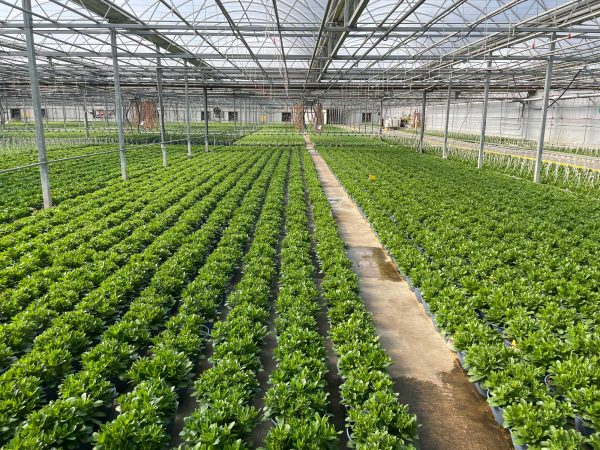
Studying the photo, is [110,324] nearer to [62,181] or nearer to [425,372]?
[425,372]

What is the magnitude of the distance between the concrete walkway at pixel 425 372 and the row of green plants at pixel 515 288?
25 centimetres

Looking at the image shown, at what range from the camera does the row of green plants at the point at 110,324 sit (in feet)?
13.6

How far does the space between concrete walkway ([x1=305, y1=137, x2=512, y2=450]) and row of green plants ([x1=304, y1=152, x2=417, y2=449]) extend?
1.12 ft

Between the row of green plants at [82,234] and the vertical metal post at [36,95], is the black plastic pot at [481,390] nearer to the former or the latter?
the row of green plants at [82,234]

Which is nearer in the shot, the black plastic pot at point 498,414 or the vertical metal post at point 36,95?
the black plastic pot at point 498,414

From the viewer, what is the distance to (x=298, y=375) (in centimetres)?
453

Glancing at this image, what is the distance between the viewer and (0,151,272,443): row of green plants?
4.15m

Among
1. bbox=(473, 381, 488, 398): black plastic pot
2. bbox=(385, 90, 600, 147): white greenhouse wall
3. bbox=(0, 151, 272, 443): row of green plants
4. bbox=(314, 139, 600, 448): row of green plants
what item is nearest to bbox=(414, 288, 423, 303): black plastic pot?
bbox=(314, 139, 600, 448): row of green plants

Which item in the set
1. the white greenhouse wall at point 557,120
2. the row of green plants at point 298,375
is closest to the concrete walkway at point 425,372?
the row of green plants at point 298,375

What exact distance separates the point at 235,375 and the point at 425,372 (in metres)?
2.61

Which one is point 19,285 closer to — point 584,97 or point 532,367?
point 532,367

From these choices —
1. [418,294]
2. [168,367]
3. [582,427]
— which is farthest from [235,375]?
[418,294]

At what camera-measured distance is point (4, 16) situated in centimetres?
1612

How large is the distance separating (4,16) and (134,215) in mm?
11786
